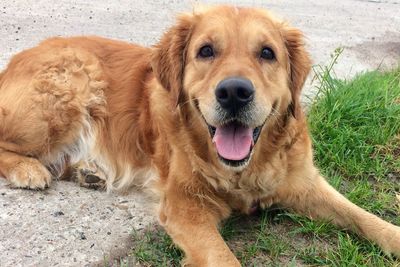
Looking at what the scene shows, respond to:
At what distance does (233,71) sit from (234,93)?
15 cm

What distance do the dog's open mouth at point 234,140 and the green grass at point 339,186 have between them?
0.63 m

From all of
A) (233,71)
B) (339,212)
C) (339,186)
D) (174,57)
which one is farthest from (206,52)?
(339,186)

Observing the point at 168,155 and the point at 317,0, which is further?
the point at 317,0

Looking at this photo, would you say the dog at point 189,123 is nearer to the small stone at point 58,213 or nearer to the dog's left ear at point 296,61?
the dog's left ear at point 296,61

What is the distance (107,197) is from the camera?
372 centimetres

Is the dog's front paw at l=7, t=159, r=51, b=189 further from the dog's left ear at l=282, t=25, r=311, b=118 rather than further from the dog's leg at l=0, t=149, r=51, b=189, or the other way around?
the dog's left ear at l=282, t=25, r=311, b=118

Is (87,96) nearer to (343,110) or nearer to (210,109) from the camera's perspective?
(210,109)

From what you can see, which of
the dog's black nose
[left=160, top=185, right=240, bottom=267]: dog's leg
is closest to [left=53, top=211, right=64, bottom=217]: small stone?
[left=160, top=185, right=240, bottom=267]: dog's leg

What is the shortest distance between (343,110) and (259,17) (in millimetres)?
1615

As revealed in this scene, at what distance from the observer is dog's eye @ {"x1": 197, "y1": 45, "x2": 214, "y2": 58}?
3143 millimetres

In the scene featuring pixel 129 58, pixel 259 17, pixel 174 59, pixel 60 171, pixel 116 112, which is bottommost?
pixel 60 171

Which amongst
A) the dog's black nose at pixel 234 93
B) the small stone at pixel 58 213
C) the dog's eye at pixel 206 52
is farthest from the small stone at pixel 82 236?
the dog's eye at pixel 206 52

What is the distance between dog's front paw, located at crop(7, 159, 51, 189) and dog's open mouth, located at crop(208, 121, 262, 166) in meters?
1.45

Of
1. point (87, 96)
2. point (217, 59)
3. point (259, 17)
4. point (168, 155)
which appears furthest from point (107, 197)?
point (259, 17)
